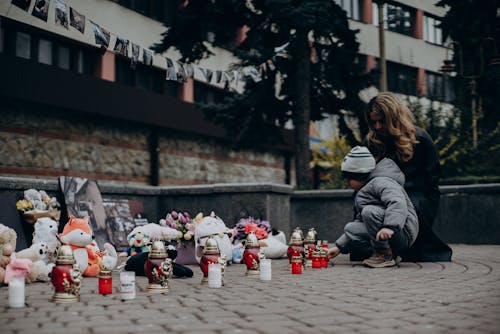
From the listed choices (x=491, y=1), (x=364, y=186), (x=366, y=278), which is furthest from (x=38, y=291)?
(x=491, y=1)

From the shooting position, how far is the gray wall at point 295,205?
11.5 meters

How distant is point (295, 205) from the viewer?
47.7ft

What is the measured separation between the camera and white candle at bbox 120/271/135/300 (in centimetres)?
513

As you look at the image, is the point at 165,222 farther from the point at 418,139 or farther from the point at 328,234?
the point at 328,234

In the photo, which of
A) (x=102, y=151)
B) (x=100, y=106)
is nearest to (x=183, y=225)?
(x=100, y=106)

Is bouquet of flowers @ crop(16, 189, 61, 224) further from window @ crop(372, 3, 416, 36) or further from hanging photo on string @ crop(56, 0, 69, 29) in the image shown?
window @ crop(372, 3, 416, 36)

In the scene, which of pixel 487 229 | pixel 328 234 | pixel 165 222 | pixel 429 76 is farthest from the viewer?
pixel 429 76

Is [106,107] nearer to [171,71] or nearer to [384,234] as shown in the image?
[171,71]

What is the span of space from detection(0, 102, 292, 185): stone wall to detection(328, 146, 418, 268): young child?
11.0 metres

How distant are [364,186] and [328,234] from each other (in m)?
6.30

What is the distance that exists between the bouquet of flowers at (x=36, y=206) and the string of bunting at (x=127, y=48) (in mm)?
2441

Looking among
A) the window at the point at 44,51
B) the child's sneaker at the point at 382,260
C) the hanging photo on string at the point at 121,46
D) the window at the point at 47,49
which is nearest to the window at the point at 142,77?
the window at the point at 47,49

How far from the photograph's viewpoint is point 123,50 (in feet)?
36.6

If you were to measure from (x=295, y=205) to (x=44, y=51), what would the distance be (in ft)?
27.0
